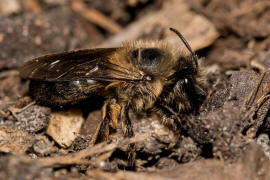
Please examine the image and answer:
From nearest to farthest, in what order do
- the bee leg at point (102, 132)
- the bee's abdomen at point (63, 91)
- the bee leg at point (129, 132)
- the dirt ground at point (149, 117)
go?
1. the dirt ground at point (149, 117)
2. the bee leg at point (129, 132)
3. the bee leg at point (102, 132)
4. the bee's abdomen at point (63, 91)

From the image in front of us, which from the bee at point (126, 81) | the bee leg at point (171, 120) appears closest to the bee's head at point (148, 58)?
the bee at point (126, 81)

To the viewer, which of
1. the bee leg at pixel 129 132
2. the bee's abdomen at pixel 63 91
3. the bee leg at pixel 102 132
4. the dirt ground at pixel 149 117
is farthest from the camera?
the bee's abdomen at pixel 63 91

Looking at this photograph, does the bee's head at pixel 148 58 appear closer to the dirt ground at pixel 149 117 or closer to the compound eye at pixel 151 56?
the compound eye at pixel 151 56

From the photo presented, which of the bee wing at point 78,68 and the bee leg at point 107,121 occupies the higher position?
the bee wing at point 78,68

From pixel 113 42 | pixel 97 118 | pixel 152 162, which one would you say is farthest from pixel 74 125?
pixel 113 42

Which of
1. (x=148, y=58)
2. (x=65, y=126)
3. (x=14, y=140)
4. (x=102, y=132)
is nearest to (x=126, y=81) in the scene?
(x=148, y=58)

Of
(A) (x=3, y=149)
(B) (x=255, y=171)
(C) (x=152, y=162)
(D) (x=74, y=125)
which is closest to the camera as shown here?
(B) (x=255, y=171)

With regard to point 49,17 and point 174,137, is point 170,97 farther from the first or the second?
point 49,17

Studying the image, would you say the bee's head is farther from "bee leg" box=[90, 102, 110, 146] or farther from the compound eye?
"bee leg" box=[90, 102, 110, 146]
